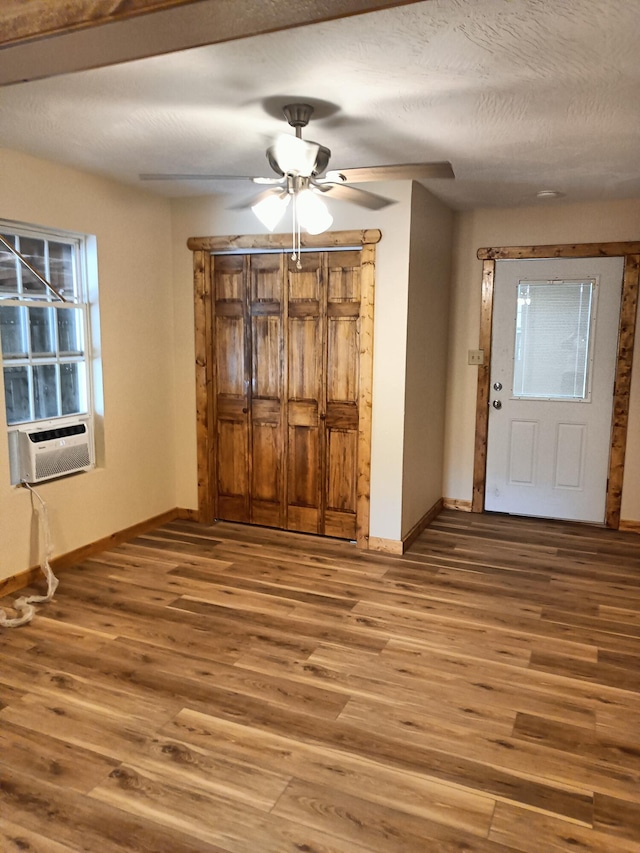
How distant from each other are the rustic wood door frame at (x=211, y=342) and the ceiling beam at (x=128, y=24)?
268 centimetres

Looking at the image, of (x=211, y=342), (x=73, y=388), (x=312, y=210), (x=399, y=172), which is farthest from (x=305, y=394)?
(x=399, y=172)

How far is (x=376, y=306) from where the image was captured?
413 centimetres

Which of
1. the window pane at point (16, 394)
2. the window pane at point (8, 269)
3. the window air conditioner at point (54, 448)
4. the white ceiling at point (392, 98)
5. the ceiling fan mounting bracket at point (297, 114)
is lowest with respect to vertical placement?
the window air conditioner at point (54, 448)

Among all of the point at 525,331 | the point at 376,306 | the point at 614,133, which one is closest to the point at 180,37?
the point at 614,133

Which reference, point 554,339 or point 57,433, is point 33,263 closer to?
point 57,433

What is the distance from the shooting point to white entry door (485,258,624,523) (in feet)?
15.7

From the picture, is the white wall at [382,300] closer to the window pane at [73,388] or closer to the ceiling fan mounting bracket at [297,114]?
the window pane at [73,388]

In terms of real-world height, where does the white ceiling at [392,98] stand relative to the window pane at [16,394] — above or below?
above

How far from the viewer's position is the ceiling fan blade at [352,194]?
2916 millimetres

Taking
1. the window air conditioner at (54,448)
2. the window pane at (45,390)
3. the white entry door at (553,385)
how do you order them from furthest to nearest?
the white entry door at (553,385)
the window pane at (45,390)
the window air conditioner at (54,448)

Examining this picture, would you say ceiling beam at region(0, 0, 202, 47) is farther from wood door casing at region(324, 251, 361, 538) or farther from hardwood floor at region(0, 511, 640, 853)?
wood door casing at region(324, 251, 361, 538)

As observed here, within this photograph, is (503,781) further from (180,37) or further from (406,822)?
(180,37)

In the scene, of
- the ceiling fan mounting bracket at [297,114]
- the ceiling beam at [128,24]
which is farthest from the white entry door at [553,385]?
the ceiling beam at [128,24]

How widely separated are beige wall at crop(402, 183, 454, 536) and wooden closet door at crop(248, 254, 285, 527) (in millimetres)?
932
